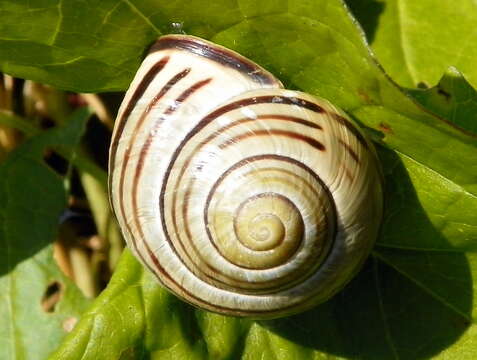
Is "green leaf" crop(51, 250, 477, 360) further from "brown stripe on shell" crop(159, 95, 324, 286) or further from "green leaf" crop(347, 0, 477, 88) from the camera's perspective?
"green leaf" crop(347, 0, 477, 88)

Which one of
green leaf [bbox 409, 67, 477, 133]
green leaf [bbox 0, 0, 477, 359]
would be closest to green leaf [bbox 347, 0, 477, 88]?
green leaf [bbox 409, 67, 477, 133]

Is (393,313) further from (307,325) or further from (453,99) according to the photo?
(453,99)

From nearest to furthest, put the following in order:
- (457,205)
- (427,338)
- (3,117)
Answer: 1. (457,205)
2. (427,338)
3. (3,117)

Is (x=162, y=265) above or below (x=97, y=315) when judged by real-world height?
above

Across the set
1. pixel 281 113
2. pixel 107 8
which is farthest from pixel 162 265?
pixel 107 8

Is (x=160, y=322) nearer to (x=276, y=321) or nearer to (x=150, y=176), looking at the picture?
(x=276, y=321)

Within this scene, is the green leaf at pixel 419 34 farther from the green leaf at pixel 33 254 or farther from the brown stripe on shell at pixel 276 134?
the green leaf at pixel 33 254

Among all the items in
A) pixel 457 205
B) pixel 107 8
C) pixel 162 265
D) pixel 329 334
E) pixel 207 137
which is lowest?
pixel 329 334
